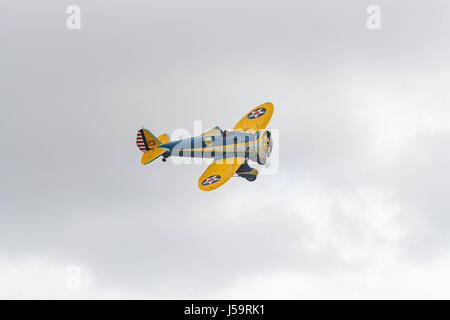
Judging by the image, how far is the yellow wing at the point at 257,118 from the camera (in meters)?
45.8

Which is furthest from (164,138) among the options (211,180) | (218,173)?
(211,180)

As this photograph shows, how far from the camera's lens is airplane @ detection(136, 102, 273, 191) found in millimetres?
41219

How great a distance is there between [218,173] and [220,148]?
297cm

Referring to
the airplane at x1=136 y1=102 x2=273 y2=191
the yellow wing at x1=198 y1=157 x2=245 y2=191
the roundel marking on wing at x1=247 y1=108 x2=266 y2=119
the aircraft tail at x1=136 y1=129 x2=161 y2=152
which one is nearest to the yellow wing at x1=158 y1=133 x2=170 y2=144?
the airplane at x1=136 y1=102 x2=273 y2=191

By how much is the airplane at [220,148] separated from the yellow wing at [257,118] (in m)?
0.54

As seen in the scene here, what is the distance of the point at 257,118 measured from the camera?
152ft

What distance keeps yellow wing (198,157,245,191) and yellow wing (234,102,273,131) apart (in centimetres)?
439

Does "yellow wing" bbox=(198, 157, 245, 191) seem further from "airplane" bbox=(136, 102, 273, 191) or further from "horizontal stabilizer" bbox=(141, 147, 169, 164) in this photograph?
"horizontal stabilizer" bbox=(141, 147, 169, 164)
